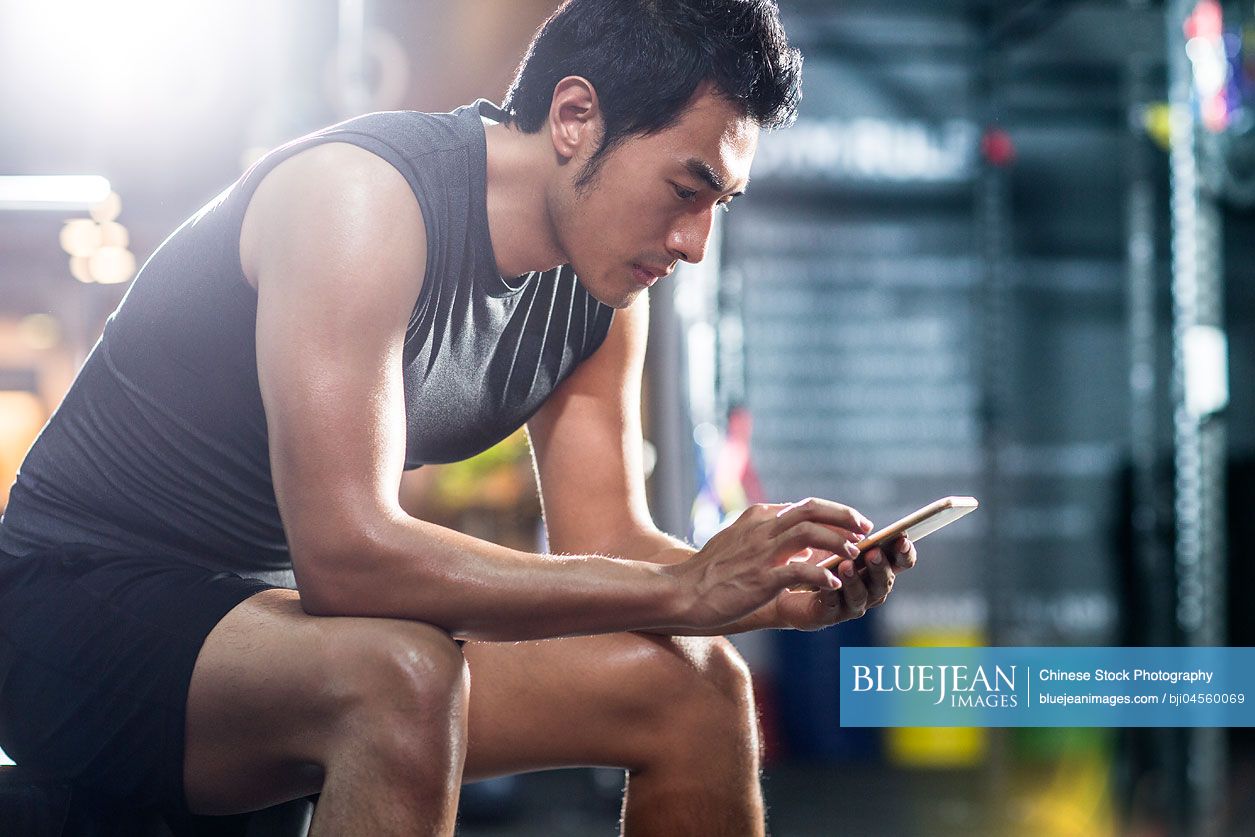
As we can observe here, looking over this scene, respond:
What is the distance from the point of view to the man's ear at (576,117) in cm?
118

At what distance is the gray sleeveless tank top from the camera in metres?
1.09

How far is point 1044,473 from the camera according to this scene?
3.80 m

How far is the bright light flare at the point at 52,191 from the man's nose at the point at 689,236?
8.62 feet

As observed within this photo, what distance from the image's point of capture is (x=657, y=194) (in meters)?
1.17

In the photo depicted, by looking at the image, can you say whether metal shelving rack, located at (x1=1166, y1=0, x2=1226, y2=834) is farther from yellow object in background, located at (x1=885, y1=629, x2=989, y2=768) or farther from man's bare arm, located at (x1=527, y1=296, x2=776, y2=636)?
man's bare arm, located at (x1=527, y1=296, x2=776, y2=636)

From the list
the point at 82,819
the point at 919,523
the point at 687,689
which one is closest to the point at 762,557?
the point at 919,523

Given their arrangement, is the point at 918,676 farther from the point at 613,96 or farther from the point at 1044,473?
the point at 613,96

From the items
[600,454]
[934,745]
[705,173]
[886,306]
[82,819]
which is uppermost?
[886,306]

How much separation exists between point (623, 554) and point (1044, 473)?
2.77m

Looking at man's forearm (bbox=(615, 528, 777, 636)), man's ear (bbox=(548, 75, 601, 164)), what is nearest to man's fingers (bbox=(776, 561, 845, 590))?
man's forearm (bbox=(615, 528, 777, 636))

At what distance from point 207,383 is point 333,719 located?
359 mm

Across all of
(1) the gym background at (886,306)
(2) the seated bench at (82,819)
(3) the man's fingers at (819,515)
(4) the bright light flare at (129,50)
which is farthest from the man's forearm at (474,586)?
(4) the bright light flare at (129,50)

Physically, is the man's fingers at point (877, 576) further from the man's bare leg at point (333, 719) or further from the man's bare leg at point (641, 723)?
the man's bare leg at point (333, 719)

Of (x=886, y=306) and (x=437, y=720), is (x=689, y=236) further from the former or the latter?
(x=886, y=306)
